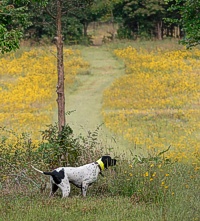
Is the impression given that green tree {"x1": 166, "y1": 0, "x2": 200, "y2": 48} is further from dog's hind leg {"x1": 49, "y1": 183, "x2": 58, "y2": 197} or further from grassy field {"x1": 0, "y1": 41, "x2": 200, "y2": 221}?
dog's hind leg {"x1": 49, "y1": 183, "x2": 58, "y2": 197}

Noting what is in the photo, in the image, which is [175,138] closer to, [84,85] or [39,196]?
[39,196]

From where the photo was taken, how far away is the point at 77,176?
8438 mm

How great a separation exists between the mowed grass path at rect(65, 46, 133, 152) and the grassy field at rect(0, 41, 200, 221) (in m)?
0.04

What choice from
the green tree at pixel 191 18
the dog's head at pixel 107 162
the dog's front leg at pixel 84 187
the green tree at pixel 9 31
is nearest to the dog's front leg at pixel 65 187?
the dog's front leg at pixel 84 187

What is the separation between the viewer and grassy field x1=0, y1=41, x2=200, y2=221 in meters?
7.29

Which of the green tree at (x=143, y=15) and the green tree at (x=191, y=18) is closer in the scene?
the green tree at (x=191, y=18)

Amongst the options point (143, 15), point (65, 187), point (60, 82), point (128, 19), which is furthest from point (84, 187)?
point (128, 19)

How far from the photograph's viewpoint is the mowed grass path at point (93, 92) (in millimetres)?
15914

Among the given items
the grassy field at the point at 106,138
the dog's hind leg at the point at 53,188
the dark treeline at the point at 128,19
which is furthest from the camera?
the dark treeline at the point at 128,19

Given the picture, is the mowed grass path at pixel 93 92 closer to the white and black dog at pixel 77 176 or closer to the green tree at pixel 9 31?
the white and black dog at pixel 77 176

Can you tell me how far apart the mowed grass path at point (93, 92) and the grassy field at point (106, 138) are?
0.14ft

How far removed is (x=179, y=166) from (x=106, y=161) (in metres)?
2.34

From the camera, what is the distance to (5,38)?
28.3 feet

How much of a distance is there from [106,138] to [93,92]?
10872mm
